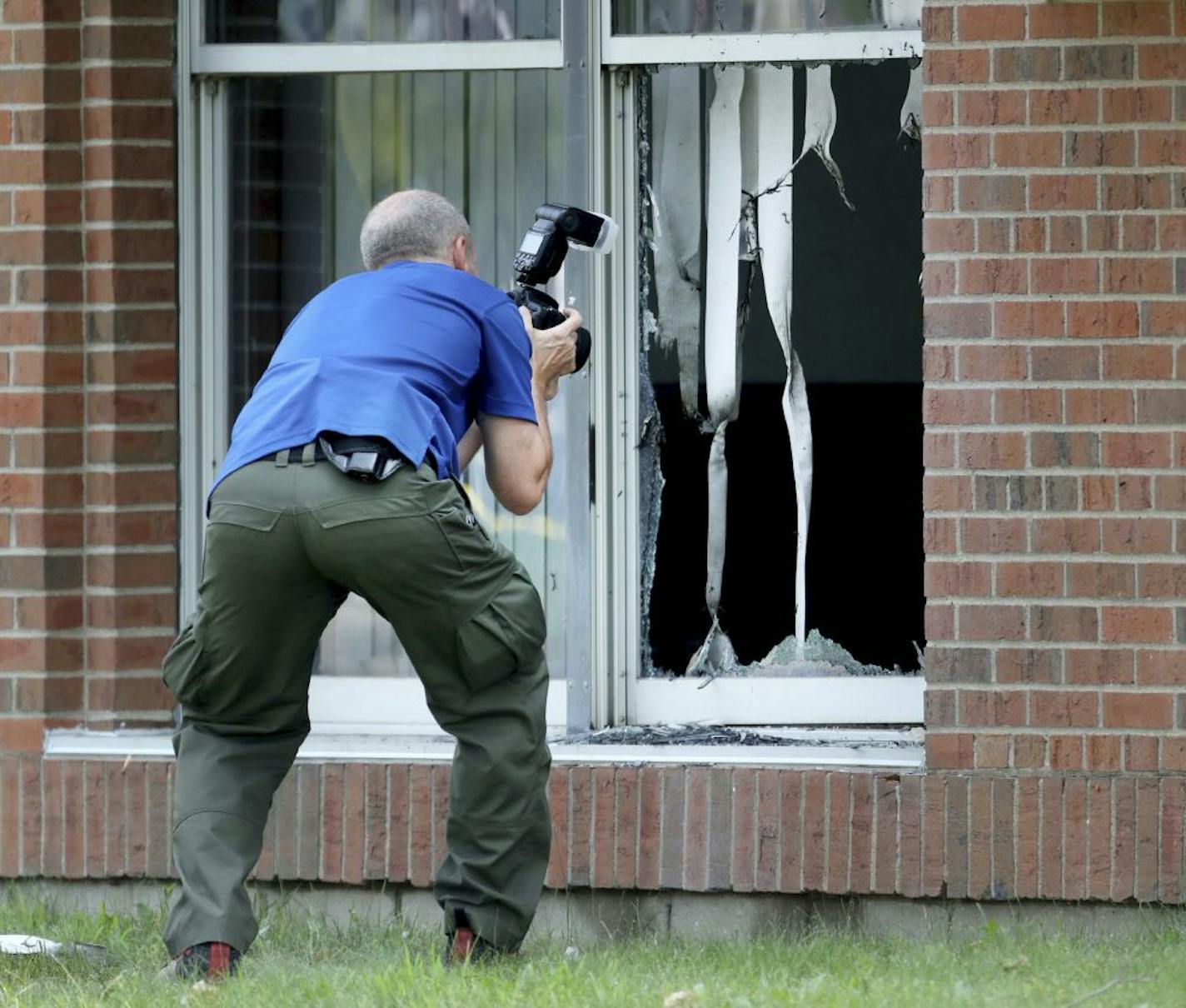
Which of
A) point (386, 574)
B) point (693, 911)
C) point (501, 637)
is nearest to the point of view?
point (386, 574)

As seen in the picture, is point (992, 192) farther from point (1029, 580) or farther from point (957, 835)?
point (957, 835)

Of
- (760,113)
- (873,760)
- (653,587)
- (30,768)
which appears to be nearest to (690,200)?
(760,113)

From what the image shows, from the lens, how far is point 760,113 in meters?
5.60

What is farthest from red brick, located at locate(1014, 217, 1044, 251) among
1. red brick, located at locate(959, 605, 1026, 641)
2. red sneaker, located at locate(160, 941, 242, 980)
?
red sneaker, located at locate(160, 941, 242, 980)

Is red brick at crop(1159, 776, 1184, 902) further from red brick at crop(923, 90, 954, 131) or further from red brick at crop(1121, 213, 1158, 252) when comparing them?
red brick at crop(923, 90, 954, 131)

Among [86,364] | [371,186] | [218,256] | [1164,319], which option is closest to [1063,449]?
[1164,319]

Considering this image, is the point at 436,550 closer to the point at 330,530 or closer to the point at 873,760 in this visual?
the point at 330,530

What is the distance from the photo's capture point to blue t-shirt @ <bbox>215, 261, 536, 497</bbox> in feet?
14.1

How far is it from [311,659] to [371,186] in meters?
1.86

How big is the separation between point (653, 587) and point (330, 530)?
65.4 inches

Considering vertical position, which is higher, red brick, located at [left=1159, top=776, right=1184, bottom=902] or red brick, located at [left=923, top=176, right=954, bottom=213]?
red brick, located at [left=923, top=176, right=954, bottom=213]

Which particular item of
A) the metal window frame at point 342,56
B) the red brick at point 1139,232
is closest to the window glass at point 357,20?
the metal window frame at point 342,56

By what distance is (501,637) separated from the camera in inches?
171

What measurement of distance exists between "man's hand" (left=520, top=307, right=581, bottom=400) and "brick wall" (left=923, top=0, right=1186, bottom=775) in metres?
0.93
